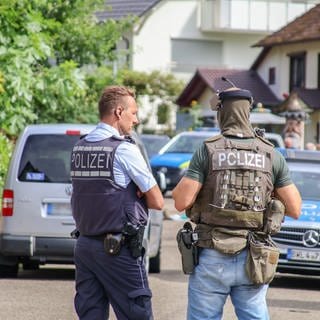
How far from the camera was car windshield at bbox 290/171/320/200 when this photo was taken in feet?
46.6

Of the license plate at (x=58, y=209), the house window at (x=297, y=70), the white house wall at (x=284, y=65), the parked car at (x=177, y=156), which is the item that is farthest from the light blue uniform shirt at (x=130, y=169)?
the house window at (x=297, y=70)

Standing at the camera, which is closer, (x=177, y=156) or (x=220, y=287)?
(x=220, y=287)

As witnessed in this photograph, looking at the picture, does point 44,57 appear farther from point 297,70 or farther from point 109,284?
point 297,70

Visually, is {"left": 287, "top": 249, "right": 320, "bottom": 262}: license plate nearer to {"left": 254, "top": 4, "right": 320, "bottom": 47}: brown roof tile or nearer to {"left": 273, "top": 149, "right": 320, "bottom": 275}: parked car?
{"left": 273, "top": 149, "right": 320, "bottom": 275}: parked car

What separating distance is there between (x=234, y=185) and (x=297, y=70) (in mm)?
42174

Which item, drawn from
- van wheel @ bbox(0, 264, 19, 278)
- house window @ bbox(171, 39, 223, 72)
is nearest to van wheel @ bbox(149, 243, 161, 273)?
van wheel @ bbox(0, 264, 19, 278)

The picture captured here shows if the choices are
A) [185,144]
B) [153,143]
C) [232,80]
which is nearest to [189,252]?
[185,144]

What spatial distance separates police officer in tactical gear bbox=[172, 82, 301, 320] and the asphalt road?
13.4 feet

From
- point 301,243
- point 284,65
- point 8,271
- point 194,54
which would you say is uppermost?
point 194,54

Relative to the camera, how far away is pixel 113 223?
22.5 feet

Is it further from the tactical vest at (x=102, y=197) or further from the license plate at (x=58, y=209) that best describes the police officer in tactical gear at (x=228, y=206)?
the license plate at (x=58, y=209)

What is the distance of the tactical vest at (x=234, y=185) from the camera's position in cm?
→ 657

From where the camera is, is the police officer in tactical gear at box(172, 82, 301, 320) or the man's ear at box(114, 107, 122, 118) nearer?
the police officer in tactical gear at box(172, 82, 301, 320)

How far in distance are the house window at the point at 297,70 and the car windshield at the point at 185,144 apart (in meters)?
19.3
